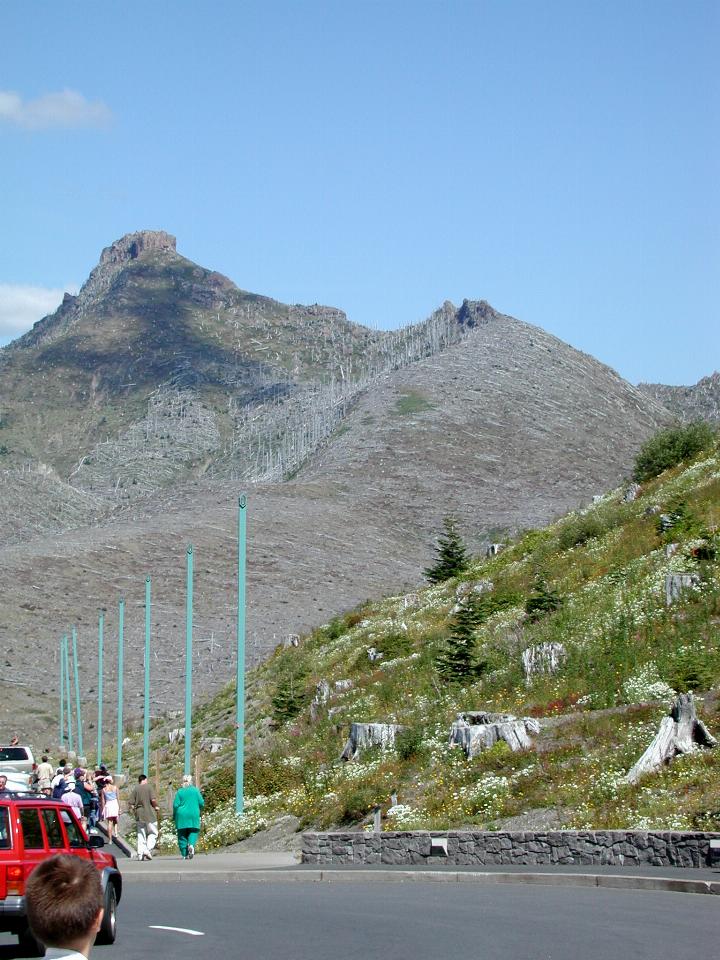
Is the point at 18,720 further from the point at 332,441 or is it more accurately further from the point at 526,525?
the point at 332,441

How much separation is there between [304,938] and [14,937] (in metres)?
3.91

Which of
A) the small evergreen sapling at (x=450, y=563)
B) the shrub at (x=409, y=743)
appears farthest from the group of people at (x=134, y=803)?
the small evergreen sapling at (x=450, y=563)

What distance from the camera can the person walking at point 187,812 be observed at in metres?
25.1

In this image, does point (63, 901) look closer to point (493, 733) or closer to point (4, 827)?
point (4, 827)

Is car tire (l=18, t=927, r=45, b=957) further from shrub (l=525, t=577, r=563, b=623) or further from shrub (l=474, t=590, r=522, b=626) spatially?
shrub (l=474, t=590, r=522, b=626)

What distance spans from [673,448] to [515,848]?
38117 mm

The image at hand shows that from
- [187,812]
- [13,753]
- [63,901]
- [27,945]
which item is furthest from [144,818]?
[13,753]

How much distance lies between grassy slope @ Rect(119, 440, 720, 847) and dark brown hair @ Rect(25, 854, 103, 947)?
626 inches

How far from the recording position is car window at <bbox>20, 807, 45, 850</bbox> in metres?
13.8

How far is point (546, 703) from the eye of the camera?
30531mm

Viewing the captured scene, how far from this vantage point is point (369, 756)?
30859mm

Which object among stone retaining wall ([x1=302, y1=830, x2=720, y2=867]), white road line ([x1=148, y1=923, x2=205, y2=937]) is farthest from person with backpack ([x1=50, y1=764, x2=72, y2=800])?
white road line ([x1=148, y1=923, x2=205, y2=937])

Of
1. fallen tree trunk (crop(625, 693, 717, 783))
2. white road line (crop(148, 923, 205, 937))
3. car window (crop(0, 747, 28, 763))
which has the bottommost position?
white road line (crop(148, 923, 205, 937))

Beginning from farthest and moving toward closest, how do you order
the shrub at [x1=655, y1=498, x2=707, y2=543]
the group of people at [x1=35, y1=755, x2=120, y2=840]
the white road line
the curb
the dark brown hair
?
1. the shrub at [x1=655, y1=498, x2=707, y2=543]
2. the group of people at [x1=35, y1=755, x2=120, y2=840]
3. the curb
4. the white road line
5. the dark brown hair
